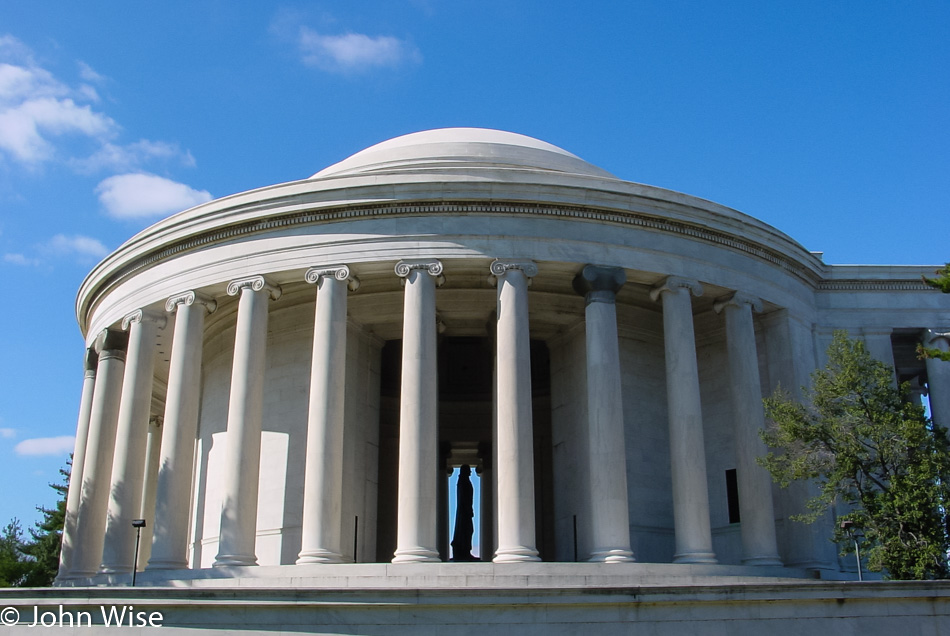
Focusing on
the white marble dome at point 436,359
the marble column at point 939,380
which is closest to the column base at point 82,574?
the white marble dome at point 436,359

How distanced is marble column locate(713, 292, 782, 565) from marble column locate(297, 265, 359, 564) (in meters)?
18.8

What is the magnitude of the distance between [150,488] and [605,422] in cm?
3208

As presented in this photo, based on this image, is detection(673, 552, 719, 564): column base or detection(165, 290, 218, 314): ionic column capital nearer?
detection(673, 552, 719, 564): column base

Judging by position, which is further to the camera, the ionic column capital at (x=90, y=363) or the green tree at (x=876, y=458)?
the ionic column capital at (x=90, y=363)

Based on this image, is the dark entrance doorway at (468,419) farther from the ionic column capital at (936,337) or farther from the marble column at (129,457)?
the ionic column capital at (936,337)

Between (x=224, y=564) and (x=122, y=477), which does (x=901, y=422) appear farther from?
(x=122, y=477)

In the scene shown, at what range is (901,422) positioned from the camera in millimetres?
37125

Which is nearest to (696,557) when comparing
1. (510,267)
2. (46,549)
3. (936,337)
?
(510,267)

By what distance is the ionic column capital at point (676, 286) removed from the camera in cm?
4575

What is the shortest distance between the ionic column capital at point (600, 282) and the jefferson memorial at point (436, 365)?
12 cm

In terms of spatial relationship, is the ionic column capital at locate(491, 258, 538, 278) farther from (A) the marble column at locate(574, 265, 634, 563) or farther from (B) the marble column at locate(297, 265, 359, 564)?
(B) the marble column at locate(297, 265, 359, 564)

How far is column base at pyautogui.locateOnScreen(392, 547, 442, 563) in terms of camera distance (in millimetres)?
38694

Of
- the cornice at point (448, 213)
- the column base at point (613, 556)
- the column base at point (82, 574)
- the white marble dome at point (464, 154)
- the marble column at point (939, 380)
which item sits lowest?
the column base at point (82, 574)

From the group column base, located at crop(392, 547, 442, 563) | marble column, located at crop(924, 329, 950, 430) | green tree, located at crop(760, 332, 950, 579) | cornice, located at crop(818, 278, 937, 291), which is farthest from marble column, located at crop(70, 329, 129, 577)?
marble column, located at crop(924, 329, 950, 430)
